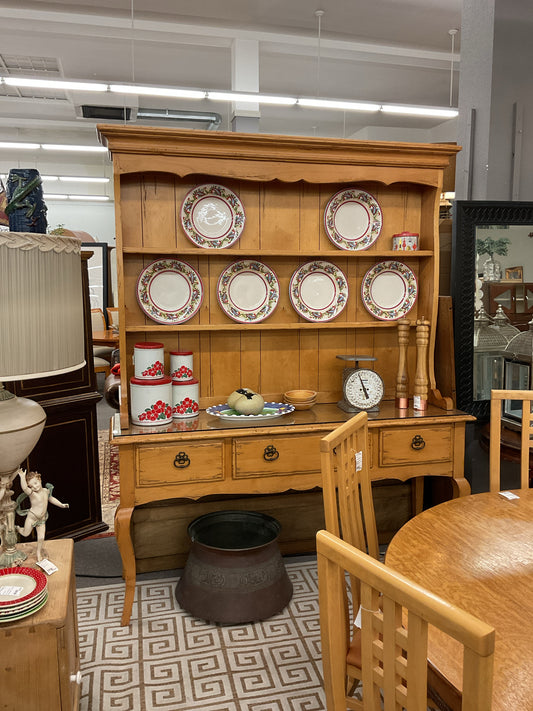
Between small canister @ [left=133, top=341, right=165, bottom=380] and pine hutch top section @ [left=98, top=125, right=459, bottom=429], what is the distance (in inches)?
3.6

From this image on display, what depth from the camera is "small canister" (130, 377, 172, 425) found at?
2547 millimetres

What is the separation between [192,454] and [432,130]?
8.50 metres

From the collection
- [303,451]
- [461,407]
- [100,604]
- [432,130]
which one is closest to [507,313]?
[461,407]

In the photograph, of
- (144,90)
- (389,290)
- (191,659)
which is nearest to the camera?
(191,659)

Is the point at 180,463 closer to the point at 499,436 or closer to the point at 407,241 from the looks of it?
the point at 499,436

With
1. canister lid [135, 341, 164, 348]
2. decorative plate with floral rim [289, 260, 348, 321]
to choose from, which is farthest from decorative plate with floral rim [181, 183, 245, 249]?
canister lid [135, 341, 164, 348]

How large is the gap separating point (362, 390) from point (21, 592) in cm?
175

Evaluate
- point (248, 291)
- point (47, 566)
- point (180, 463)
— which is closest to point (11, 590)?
point (47, 566)

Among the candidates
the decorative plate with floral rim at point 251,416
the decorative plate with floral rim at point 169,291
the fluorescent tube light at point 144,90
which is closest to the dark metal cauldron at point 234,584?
the decorative plate with floral rim at point 251,416

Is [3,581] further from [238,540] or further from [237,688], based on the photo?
[238,540]

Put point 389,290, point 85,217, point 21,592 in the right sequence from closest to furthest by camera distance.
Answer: point 21,592, point 389,290, point 85,217

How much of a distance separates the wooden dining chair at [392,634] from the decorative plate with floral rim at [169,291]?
1.91m

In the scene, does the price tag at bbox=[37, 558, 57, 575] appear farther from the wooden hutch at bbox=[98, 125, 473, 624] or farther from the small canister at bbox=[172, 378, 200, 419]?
the small canister at bbox=[172, 378, 200, 419]

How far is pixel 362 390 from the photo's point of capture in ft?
9.16
